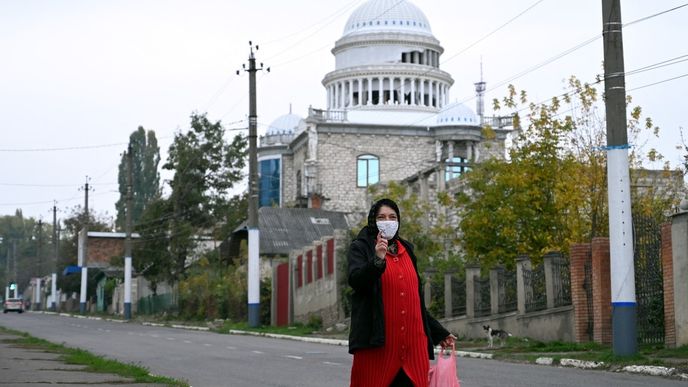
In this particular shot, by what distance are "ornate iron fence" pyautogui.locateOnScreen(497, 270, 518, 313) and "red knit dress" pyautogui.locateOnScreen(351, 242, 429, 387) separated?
22116 millimetres

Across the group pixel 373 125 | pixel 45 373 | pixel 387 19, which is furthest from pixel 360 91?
pixel 45 373

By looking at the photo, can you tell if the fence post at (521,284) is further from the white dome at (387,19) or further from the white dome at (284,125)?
the white dome at (284,125)

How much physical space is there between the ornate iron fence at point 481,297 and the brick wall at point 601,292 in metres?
6.91

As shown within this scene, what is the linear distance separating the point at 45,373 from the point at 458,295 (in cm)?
1841

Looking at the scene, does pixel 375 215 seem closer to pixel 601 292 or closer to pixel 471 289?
pixel 601 292

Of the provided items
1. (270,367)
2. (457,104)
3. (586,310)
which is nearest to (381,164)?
(457,104)

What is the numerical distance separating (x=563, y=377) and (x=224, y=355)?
28.5 ft

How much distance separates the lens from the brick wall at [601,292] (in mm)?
24328

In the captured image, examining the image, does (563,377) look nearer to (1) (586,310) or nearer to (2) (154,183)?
(1) (586,310)

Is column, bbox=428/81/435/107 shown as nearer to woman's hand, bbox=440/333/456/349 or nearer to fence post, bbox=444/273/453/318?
fence post, bbox=444/273/453/318

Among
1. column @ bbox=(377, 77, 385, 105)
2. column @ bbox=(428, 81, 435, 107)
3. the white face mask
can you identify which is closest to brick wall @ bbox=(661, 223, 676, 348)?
the white face mask

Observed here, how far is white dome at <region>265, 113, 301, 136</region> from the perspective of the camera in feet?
339

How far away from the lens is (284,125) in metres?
105

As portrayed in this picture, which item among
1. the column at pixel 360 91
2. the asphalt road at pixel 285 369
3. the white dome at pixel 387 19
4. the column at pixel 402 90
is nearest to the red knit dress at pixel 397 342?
the asphalt road at pixel 285 369
